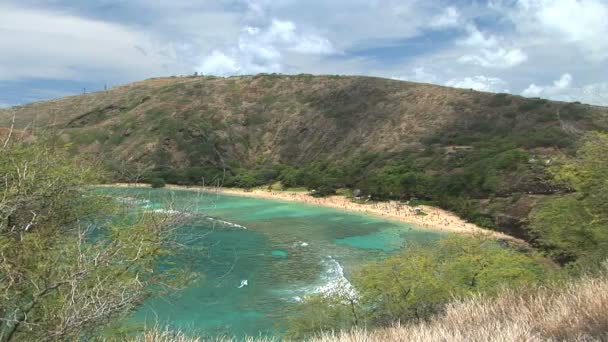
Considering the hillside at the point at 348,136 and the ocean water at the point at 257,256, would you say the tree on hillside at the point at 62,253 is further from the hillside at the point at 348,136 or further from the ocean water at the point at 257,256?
the hillside at the point at 348,136

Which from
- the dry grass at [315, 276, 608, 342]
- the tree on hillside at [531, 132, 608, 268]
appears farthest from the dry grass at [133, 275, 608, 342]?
the tree on hillside at [531, 132, 608, 268]

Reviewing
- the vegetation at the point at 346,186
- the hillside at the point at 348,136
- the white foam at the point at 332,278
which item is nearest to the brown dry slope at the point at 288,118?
the hillside at the point at 348,136

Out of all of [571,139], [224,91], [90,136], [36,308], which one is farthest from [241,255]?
[224,91]

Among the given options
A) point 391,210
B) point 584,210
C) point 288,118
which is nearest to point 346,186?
point 391,210

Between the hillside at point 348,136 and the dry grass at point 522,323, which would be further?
the hillside at point 348,136

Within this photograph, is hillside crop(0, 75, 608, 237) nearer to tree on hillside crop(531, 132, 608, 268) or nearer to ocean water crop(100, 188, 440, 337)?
ocean water crop(100, 188, 440, 337)

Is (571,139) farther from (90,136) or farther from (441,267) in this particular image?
(90,136)

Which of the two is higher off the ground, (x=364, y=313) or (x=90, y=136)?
(x=90, y=136)
